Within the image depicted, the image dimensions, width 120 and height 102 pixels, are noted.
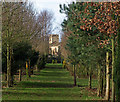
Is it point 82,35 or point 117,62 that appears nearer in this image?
point 117,62

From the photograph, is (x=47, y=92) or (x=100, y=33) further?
(x=47, y=92)

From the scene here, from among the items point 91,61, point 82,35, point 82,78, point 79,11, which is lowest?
point 82,78

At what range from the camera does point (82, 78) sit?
3247 centimetres

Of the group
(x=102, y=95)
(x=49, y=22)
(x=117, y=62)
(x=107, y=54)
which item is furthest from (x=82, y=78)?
(x=117, y=62)

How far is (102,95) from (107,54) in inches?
130

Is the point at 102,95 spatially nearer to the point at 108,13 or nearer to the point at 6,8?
the point at 108,13

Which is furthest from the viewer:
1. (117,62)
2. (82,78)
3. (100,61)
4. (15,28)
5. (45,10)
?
(45,10)

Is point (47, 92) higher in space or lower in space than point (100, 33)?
lower

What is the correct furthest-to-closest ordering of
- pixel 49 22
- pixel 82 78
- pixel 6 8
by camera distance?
1. pixel 49 22
2. pixel 82 78
3. pixel 6 8

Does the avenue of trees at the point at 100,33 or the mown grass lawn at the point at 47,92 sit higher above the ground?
the avenue of trees at the point at 100,33

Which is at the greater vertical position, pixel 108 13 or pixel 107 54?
pixel 108 13

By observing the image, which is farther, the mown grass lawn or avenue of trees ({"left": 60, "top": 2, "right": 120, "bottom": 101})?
the mown grass lawn

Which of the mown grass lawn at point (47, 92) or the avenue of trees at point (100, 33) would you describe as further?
the mown grass lawn at point (47, 92)

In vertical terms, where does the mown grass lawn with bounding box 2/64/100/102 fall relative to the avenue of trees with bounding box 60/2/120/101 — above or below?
below
